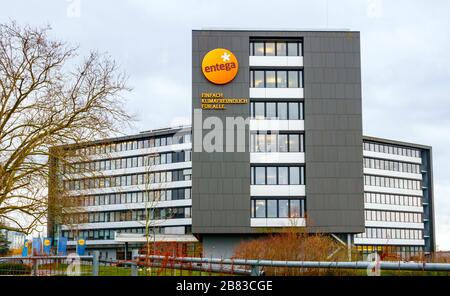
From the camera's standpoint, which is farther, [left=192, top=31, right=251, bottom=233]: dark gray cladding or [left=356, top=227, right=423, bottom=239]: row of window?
[left=356, top=227, right=423, bottom=239]: row of window

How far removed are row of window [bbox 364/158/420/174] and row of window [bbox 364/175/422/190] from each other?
2120 millimetres

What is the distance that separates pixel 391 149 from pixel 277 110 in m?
76.1

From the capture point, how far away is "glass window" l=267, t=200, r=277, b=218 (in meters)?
66.7

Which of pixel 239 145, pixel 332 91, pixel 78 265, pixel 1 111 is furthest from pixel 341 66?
pixel 78 265

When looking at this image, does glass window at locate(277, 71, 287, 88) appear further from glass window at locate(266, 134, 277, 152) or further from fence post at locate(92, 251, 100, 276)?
fence post at locate(92, 251, 100, 276)

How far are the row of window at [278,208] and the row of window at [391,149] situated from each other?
224 feet

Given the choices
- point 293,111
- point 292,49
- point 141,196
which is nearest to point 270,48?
point 292,49

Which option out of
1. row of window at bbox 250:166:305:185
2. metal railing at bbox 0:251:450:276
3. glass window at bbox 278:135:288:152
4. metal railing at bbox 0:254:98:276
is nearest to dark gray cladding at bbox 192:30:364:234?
row of window at bbox 250:166:305:185

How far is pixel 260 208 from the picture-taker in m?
66.9

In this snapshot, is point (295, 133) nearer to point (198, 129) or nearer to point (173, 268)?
point (198, 129)

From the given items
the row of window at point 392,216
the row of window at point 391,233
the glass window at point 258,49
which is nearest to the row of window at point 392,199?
the row of window at point 392,216

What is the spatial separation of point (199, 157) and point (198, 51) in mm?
11483

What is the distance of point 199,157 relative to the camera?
66.4 meters

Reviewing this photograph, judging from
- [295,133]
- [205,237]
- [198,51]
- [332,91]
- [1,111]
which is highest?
[198,51]
